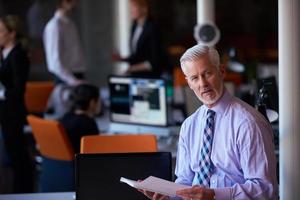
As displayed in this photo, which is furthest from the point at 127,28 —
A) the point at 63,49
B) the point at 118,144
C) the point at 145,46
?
the point at 118,144

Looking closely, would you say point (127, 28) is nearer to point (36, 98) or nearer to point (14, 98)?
point (36, 98)

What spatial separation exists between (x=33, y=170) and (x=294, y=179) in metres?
3.45

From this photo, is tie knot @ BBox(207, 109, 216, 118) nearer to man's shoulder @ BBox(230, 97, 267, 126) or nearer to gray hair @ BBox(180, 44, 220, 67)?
man's shoulder @ BBox(230, 97, 267, 126)

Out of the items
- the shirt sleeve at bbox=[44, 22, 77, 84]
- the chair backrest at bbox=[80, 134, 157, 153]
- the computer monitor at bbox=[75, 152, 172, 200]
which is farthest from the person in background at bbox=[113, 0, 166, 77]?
the computer monitor at bbox=[75, 152, 172, 200]

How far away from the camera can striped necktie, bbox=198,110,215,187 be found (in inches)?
123

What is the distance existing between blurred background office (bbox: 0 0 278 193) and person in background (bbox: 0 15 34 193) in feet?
9.84

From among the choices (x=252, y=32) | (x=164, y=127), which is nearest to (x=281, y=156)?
(x=164, y=127)

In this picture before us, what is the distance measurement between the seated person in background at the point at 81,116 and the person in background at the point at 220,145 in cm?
201

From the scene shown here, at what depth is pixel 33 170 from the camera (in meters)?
6.39

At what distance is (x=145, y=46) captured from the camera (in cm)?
738

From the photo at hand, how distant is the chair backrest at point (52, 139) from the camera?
16.7ft

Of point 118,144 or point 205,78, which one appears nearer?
point 205,78

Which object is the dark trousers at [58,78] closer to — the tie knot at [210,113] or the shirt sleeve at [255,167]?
the tie knot at [210,113]

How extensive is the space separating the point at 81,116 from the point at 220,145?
2.30 metres
